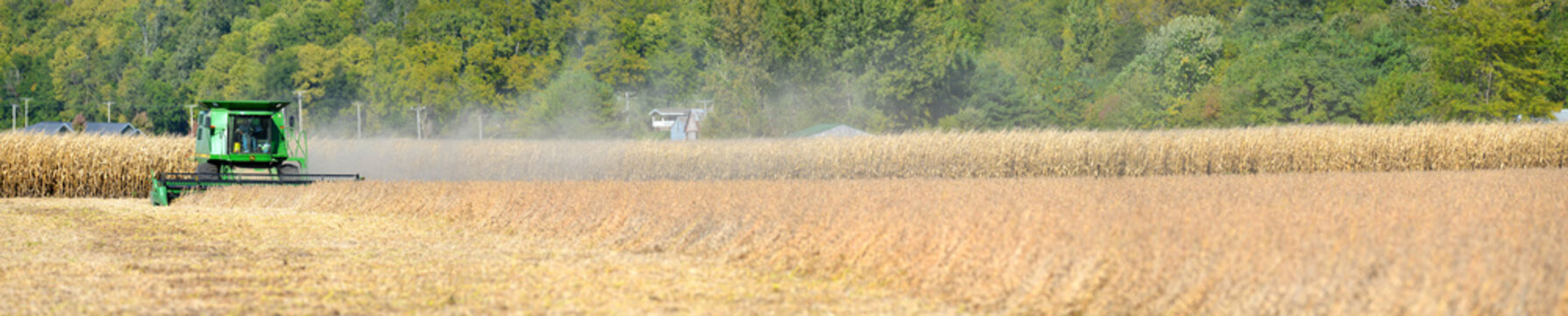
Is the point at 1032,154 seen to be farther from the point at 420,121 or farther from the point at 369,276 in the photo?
the point at 420,121

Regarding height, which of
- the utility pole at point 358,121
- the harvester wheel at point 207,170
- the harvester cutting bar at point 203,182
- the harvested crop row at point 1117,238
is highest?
the harvested crop row at point 1117,238

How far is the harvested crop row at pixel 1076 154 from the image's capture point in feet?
98.6

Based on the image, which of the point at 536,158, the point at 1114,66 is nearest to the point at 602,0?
the point at 1114,66

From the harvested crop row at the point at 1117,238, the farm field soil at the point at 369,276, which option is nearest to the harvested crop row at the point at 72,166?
the farm field soil at the point at 369,276

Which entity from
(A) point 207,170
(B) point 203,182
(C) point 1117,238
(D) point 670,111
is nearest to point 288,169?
(A) point 207,170

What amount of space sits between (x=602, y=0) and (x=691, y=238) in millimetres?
97006

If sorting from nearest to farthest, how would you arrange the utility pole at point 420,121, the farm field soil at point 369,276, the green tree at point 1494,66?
1. the farm field soil at point 369,276
2. the green tree at point 1494,66
3. the utility pole at point 420,121

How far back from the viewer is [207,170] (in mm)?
24141

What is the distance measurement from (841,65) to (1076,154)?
38.1 meters

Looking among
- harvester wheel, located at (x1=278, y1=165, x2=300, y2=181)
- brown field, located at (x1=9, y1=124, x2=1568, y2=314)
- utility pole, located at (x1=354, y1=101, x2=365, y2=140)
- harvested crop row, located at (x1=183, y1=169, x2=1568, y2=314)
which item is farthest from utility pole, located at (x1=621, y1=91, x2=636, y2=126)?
harvested crop row, located at (x1=183, y1=169, x2=1568, y2=314)

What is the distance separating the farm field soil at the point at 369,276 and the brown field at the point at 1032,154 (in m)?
14.2

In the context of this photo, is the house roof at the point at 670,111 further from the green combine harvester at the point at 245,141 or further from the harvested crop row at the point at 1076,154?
the green combine harvester at the point at 245,141

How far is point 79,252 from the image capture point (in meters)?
13.7

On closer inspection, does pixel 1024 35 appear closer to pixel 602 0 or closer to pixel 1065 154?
pixel 602 0
